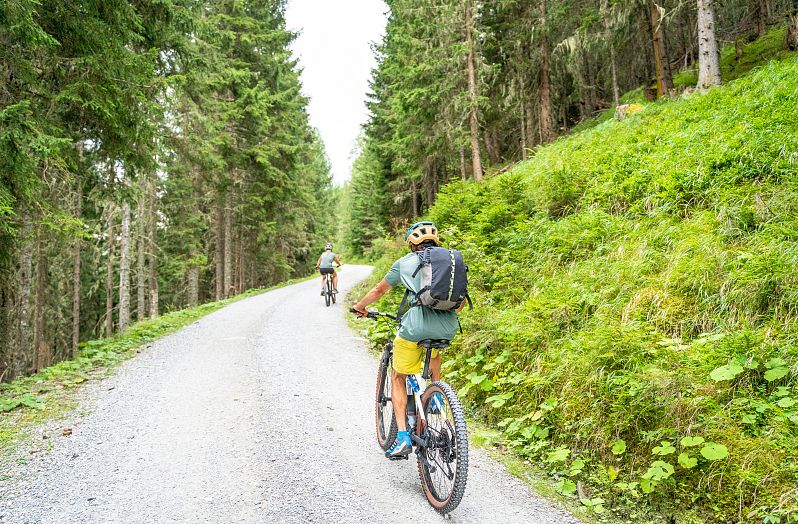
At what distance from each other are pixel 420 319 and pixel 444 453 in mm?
1116

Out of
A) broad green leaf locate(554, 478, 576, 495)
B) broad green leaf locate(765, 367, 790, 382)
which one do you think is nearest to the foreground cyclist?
broad green leaf locate(554, 478, 576, 495)

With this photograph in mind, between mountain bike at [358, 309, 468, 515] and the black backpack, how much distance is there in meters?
0.42

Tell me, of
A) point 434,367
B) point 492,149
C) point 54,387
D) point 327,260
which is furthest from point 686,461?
point 492,149

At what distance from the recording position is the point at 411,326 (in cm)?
401

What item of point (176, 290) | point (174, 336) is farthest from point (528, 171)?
point (176, 290)

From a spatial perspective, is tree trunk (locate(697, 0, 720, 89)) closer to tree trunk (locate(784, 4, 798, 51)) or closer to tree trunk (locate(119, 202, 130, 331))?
tree trunk (locate(784, 4, 798, 51))

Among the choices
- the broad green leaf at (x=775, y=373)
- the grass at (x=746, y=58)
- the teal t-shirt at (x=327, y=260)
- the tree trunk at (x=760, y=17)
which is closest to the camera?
the broad green leaf at (x=775, y=373)

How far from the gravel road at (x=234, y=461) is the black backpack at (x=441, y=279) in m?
1.70

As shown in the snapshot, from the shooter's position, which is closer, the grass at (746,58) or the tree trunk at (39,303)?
the grass at (746,58)

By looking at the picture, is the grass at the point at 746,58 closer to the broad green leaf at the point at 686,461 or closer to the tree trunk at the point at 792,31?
the tree trunk at the point at 792,31

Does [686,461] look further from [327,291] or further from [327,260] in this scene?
[327,291]

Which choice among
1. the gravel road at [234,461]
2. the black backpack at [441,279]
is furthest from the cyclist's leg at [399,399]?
the black backpack at [441,279]

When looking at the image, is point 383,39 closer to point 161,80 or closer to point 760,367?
point 161,80

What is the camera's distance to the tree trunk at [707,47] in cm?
1116
